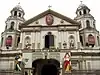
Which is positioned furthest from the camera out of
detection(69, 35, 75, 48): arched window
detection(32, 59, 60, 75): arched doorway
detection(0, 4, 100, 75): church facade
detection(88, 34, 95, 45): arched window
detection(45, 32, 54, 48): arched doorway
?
detection(88, 34, 95, 45): arched window

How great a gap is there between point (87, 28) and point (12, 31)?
1604cm

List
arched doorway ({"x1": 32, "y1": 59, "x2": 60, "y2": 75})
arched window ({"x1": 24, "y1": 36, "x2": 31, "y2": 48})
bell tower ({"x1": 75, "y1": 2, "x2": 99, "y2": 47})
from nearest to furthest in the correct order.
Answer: arched doorway ({"x1": 32, "y1": 59, "x2": 60, "y2": 75}) → arched window ({"x1": 24, "y1": 36, "x2": 31, "y2": 48}) → bell tower ({"x1": 75, "y1": 2, "x2": 99, "y2": 47})

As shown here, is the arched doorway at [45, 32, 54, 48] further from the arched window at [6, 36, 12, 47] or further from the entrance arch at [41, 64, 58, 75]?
the arched window at [6, 36, 12, 47]

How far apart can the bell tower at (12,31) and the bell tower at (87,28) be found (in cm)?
1349

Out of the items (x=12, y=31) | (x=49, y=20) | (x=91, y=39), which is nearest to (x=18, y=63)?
(x=49, y=20)

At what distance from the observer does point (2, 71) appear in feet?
108

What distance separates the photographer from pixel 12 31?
43.0 metres

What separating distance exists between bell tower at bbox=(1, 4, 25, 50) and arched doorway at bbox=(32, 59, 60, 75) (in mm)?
8776

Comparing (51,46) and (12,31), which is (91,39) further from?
(12,31)

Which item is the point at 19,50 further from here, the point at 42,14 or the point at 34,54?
the point at 42,14

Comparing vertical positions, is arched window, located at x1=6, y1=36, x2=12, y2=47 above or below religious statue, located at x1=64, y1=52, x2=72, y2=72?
above

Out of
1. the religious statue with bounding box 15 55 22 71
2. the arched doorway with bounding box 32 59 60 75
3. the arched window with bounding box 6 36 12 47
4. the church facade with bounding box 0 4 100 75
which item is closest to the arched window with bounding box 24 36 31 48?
the church facade with bounding box 0 4 100 75

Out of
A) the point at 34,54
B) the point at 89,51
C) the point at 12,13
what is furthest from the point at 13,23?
the point at 89,51

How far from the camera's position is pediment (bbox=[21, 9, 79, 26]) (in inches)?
1490
